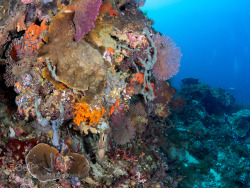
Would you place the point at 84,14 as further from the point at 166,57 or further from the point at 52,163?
the point at 52,163

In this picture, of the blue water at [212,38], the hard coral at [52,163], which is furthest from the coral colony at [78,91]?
the blue water at [212,38]

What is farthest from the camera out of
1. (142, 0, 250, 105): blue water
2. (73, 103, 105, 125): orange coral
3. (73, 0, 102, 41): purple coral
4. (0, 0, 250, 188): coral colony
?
(142, 0, 250, 105): blue water

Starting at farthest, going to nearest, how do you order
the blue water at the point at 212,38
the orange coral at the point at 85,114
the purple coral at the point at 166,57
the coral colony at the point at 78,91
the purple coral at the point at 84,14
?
the blue water at the point at 212,38 → the purple coral at the point at 166,57 → the orange coral at the point at 85,114 → the coral colony at the point at 78,91 → the purple coral at the point at 84,14

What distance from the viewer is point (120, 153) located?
4977 mm

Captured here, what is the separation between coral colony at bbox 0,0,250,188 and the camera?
11.3 feet

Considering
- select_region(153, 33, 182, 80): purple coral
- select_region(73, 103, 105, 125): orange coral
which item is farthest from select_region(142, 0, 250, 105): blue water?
select_region(73, 103, 105, 125): orange coral

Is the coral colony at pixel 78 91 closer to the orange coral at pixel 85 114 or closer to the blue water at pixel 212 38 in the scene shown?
the orange coral at pixel 85 114

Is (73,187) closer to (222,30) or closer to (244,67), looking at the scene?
(244,67)

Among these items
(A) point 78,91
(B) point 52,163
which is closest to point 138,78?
(A) point 78,91

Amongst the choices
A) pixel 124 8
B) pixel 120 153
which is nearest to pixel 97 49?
pixel 124 8

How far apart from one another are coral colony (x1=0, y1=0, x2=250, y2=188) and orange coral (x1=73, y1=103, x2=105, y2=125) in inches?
0.9

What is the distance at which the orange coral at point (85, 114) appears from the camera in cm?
395

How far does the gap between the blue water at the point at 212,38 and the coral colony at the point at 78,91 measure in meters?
55.5

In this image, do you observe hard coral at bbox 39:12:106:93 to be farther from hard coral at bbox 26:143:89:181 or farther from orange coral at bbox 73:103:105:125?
hard coral at bbox 26:143:89:181
